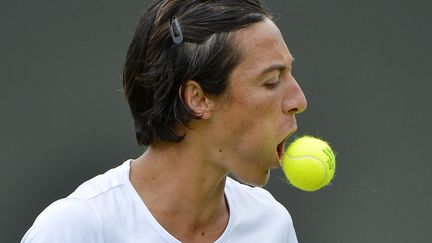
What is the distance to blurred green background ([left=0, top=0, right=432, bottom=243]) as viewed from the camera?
3293mm

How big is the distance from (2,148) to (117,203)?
4.73 ft

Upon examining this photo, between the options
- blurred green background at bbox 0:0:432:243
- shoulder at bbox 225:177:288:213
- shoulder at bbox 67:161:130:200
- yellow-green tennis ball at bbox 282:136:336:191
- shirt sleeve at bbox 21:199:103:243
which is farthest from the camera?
blurred green background at bbox 0:0:432:243

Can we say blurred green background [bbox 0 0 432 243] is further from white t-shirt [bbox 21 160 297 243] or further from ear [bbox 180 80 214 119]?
ear [bbox 180 80 214 119]

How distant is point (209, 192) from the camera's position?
2.07 m

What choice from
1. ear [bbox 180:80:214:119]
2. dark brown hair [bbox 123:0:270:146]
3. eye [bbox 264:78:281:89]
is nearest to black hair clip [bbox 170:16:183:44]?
dark brown hair [bbox 123:0:270:146]

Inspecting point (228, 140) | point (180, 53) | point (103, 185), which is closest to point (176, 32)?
point (180, 53)

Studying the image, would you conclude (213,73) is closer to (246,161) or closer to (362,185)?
(246,161)

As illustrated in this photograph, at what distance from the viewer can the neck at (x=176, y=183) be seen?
202cm

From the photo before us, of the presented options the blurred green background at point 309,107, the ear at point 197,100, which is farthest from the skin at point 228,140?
the blurred green background at point 309,107

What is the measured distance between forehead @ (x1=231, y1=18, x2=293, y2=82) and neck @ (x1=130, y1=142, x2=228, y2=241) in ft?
0.77

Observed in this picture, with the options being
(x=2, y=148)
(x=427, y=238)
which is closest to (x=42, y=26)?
(x=2, y=148)

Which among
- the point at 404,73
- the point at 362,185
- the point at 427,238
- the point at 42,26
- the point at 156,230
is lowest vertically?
the point at 427,238

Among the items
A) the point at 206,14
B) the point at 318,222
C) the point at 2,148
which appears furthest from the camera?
the point at 318,222

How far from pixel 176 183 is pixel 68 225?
30 centimetres
